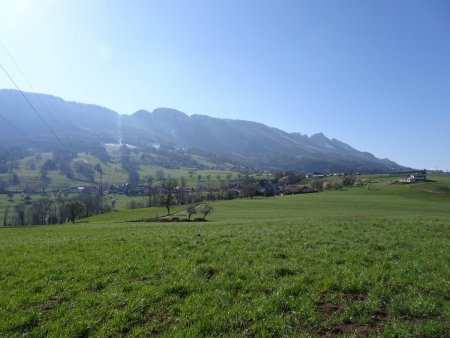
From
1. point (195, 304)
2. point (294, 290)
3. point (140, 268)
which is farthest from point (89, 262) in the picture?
point (294, 290)

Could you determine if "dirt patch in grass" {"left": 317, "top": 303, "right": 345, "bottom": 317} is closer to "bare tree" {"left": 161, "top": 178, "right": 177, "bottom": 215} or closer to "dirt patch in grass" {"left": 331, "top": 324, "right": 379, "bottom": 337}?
"dirt patch in grass" {"left": 331, "top": 324, "right": 379, "bottom": 337}

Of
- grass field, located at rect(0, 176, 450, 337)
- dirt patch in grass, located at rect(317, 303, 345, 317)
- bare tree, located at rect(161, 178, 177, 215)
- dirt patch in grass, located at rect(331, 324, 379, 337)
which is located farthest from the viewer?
bare tree, located at rect(161, 178, 177, 215)

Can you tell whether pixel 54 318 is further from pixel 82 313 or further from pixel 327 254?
pixel 327 254

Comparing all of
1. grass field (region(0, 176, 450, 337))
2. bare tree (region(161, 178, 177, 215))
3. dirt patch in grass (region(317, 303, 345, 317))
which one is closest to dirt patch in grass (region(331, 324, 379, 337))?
grass field (region(0, 176, 450, 337))

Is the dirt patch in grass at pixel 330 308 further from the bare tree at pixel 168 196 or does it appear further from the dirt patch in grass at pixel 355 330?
the bare tree at pixel 168 196

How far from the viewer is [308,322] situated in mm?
8594

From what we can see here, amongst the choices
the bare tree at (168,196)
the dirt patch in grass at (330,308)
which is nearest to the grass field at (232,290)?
the dirt patch in grass at (330,308)

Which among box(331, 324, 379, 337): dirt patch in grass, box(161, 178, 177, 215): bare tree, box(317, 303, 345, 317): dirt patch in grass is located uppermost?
box(317, 303, 345, 317): dirt patch in grass

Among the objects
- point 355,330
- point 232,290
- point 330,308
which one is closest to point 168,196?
point 232,290

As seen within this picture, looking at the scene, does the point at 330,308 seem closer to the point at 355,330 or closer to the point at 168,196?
the point at 355,330

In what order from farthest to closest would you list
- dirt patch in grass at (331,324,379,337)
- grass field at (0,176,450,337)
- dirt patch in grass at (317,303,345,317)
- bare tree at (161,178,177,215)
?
bare tree at (161,178,177,215) < dirt patch in grass at (317,303,345,317) < grass field at (0,176,450,337) < dirt patch in grass at (331,324,379,337)

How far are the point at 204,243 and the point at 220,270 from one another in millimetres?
5909

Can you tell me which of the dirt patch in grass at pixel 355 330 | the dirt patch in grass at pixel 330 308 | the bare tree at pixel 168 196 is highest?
the dirt patch in grass at pixel 330 308

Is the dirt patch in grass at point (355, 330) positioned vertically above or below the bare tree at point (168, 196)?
above
